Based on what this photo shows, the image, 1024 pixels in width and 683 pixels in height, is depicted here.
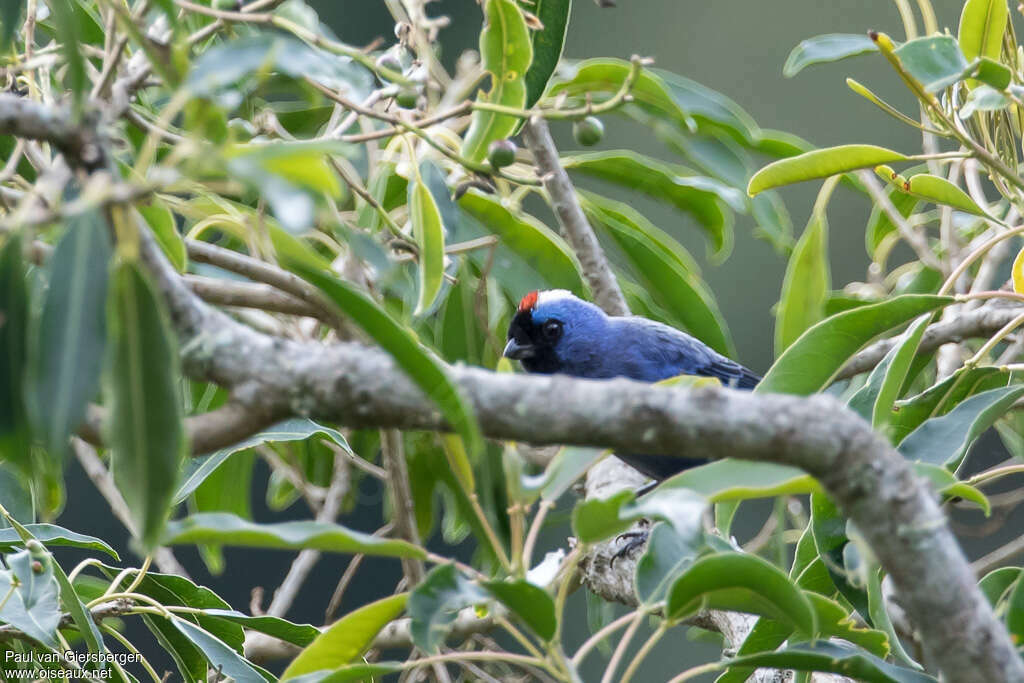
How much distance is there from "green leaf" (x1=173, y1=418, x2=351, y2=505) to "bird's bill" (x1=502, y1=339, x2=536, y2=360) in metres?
1.64

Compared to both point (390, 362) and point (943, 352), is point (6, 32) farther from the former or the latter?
point (943, 352)

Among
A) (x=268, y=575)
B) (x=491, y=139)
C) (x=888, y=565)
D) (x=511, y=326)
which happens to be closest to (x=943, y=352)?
(x=511, y=326)

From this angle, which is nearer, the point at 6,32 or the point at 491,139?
the point at 6,32

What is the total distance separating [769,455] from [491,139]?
1375 mm

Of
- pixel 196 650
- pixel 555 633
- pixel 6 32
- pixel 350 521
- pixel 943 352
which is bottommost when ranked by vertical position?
pixel 350 521

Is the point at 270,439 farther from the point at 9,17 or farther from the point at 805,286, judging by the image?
the point at 805,286

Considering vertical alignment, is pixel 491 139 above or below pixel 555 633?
above

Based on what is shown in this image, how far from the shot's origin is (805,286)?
210 cm

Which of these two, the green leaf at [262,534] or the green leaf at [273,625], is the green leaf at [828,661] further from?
the green leaf at [273,625]

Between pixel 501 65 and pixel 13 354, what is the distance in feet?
4.39

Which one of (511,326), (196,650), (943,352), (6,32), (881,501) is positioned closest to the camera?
(881,501)

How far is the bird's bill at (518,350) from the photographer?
3.99 meters

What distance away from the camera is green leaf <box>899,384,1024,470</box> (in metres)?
1.87

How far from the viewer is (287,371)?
1.09 meters
